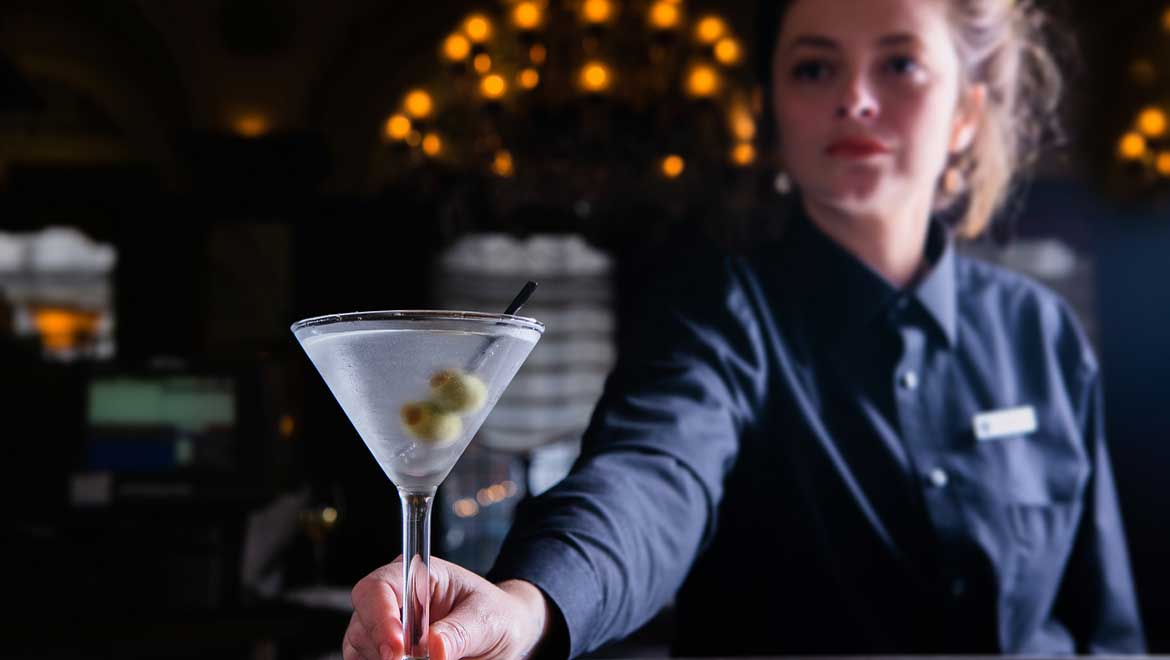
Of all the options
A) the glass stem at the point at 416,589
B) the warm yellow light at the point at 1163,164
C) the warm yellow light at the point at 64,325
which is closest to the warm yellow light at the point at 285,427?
Result: the glass stem at the point at 416,589

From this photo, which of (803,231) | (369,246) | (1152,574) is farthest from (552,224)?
(803,231)

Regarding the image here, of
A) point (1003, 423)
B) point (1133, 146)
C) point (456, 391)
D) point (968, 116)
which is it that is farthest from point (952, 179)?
point (1133, 146)

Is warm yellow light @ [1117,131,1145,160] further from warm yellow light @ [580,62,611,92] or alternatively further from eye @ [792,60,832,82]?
eye @ [792,60,832,82]

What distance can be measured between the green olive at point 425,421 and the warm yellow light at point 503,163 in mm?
4123

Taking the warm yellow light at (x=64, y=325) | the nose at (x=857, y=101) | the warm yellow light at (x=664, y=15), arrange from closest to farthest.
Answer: the nose at (x=857, y=101) → the warm yellow light at (x=664, y=15) → the warm yellow light at (x=64, y=325)

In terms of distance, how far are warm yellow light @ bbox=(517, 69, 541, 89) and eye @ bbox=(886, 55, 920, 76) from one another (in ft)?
9.83

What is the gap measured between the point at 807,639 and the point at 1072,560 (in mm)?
486

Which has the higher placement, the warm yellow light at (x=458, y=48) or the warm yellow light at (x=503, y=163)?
the warm yellow light at (x=458, y=48)

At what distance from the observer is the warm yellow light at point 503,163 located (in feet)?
15.9

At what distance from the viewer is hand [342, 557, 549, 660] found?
0.79m

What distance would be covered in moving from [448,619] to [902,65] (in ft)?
4.70

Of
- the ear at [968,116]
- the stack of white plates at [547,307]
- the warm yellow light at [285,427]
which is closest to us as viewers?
the ear at [968,116]

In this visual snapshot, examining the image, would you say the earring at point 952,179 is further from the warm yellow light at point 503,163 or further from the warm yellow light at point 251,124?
the warm yellow light at point 251,124

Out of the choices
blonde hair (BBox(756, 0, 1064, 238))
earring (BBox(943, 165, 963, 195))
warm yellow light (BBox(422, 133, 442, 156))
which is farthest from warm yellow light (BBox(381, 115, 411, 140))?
earring (BBox(943, 165, 963, 195))
